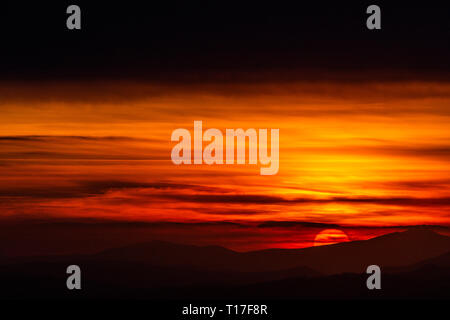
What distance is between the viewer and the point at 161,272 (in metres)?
23.5

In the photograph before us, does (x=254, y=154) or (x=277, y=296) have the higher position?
(x=254, y=154)

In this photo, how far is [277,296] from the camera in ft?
68.1

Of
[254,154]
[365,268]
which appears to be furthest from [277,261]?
[254,154]

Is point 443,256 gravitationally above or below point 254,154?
below
